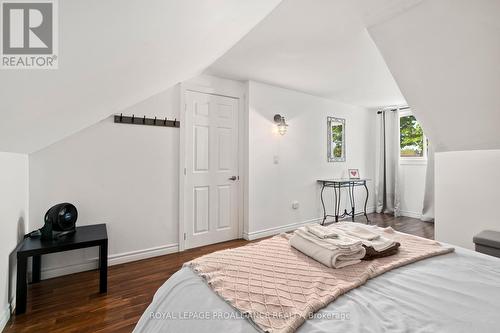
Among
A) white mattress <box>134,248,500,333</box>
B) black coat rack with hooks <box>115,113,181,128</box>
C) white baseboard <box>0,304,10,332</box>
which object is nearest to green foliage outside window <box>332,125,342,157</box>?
black coat rack with hooks <box>115,113,181,128</box>

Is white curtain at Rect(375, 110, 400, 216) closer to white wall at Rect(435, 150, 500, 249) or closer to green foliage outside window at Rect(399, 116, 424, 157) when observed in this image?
green foliage outside window at Rect(399, 116, 424, 157)

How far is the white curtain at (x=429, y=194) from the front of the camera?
14.4 ft

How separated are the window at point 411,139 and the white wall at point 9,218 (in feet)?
19.4

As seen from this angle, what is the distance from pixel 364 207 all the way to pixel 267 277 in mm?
4667

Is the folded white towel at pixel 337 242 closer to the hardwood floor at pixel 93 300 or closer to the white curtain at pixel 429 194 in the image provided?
the hardwood floor at pixel 93 300

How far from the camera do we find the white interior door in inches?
121

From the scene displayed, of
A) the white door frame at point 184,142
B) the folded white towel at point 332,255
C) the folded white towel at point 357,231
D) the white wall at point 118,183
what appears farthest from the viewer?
the white door frame at point 184,142

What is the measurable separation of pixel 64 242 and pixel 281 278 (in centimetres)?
191

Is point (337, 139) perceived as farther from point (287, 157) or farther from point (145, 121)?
point (145, 121)

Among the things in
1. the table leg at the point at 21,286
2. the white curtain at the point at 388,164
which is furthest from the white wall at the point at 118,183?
the white curtain at the point at 388,164

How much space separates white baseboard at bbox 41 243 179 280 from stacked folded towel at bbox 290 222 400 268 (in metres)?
2.06

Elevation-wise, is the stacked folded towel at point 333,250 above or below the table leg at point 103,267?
above

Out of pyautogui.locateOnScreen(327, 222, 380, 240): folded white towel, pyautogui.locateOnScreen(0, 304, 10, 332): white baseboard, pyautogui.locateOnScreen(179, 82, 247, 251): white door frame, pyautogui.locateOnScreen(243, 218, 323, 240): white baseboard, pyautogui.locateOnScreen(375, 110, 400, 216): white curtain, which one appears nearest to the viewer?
pyautogui.locateOnScreen(327, 222, 380, 240): folded white towel

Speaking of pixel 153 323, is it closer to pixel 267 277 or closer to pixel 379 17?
pixel 267 277
